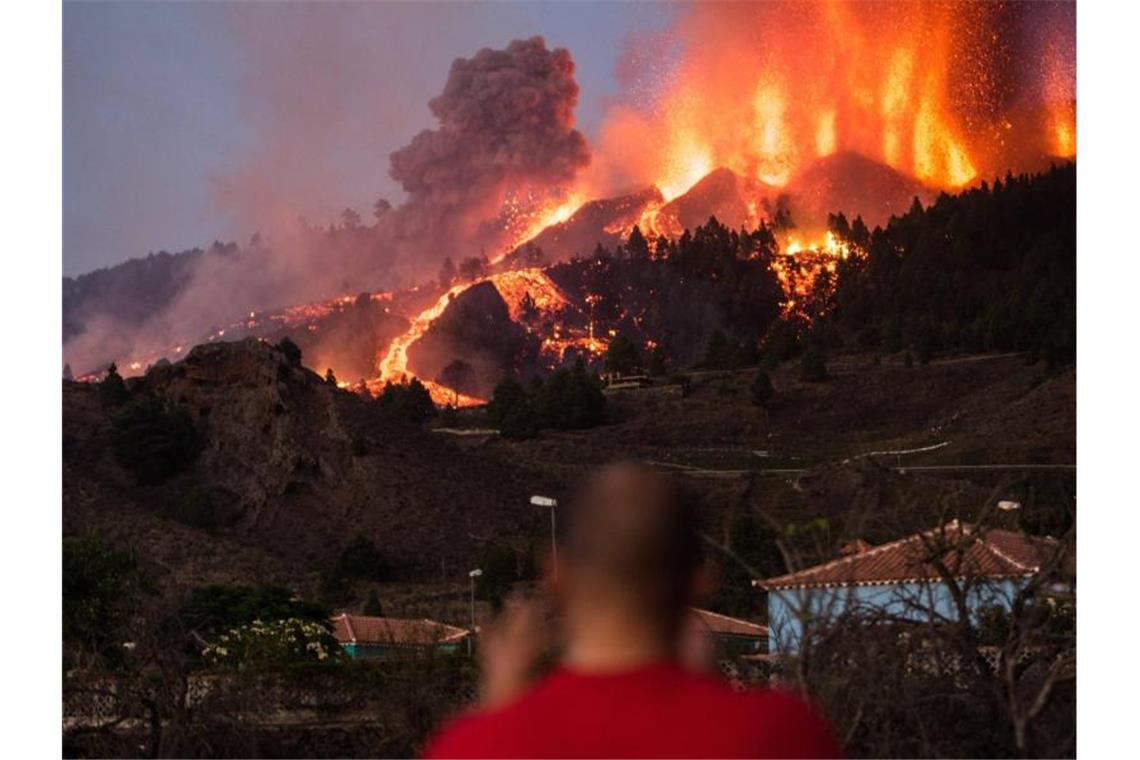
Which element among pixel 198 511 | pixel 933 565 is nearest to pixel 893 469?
pixel 198 511

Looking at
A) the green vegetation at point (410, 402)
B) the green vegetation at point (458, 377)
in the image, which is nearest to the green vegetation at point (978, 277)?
the green vegetation at point (458, 377)

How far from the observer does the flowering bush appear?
41.0 ft

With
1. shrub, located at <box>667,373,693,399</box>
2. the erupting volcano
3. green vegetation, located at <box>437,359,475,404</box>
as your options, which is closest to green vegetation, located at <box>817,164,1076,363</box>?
the erupting volcano

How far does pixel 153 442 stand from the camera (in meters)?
28.6

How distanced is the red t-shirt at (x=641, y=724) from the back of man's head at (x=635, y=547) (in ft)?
0.19

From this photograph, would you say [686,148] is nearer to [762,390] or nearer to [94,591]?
[762,390]

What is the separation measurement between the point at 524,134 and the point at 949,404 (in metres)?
13.0

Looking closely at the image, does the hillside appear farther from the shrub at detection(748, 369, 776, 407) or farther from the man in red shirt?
the man in red shirt

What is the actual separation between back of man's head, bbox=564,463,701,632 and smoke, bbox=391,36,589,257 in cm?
2542

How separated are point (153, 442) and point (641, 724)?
1122 inches

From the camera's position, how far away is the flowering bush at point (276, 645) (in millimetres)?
12492

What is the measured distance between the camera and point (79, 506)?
2589cm

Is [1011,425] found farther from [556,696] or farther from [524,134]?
[556,696]
